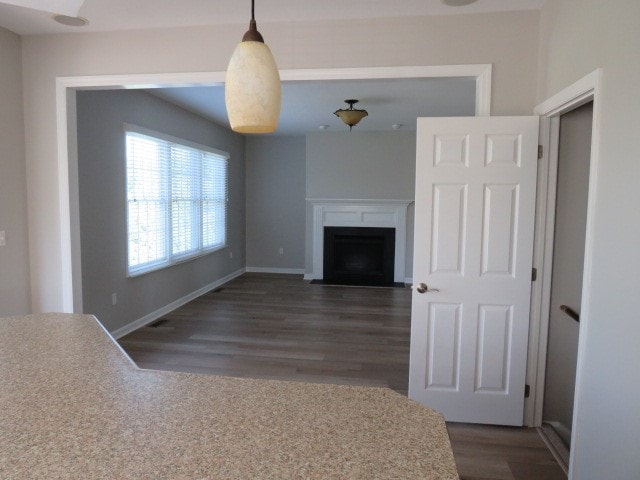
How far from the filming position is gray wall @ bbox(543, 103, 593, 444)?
2.66 meters

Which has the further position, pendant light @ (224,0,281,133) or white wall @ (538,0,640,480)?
white wall @ (538,0,640,480)

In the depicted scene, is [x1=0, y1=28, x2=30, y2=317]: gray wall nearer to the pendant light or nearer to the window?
the window

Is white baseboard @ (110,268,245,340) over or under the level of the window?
under

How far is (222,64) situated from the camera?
292 cm

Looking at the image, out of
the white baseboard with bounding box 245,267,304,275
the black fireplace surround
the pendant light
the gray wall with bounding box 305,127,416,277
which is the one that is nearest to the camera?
the pendant light

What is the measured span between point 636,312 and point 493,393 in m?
1.39

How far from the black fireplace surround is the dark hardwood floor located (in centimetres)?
80

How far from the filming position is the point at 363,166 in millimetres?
7422

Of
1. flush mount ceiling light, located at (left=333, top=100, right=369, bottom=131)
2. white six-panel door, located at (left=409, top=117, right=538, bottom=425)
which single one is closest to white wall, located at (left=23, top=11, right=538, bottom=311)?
white six-panel door, located at (left=409, top=117, right=538, bottom=425)

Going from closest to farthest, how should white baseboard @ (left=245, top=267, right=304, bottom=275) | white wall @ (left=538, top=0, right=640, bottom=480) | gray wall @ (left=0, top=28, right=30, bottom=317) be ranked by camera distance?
white wall @ (left=538, top=0, right=640, bottom=480) < gray wall @ (left=0, top=28, right=30, bottom=317) < white baseboard @ (left=245, top=267, right=304, bottom=275)

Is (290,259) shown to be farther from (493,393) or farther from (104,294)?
(493,393)

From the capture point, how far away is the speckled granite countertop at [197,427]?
96cm

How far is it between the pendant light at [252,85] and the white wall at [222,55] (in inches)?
67.2

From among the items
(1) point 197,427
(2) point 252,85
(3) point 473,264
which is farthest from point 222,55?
(1) point 197,427
